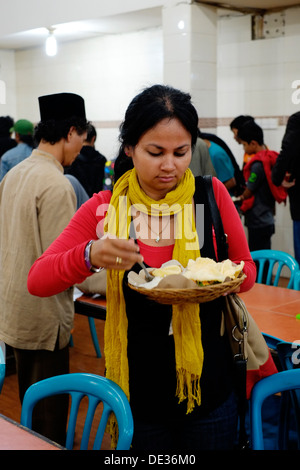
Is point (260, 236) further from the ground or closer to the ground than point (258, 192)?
closer to the ground

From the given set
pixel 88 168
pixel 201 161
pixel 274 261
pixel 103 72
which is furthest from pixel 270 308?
pixel 103 72

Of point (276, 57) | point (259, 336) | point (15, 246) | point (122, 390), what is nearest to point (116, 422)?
point (122, 390)

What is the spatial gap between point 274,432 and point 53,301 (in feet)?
5.21

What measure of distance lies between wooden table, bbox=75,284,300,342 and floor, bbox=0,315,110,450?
793mm

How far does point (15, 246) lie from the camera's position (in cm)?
276

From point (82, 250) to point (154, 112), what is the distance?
1.49 feet

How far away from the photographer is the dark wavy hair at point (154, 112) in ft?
5.67

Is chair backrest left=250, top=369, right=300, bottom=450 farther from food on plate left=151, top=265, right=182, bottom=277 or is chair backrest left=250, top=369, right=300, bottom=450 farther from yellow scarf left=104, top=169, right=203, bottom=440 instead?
food on plate left=151, top=265, right=182, bottom=277

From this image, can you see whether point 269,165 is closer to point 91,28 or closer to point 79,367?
point 79,367

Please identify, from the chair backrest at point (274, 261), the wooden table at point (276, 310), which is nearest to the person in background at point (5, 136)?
the chair backrest at point (274, 261)

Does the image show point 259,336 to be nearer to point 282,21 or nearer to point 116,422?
point 116,422

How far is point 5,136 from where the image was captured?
737 centimetres

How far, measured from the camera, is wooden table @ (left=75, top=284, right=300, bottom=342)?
2682mm

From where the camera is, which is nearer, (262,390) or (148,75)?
(262,390)
